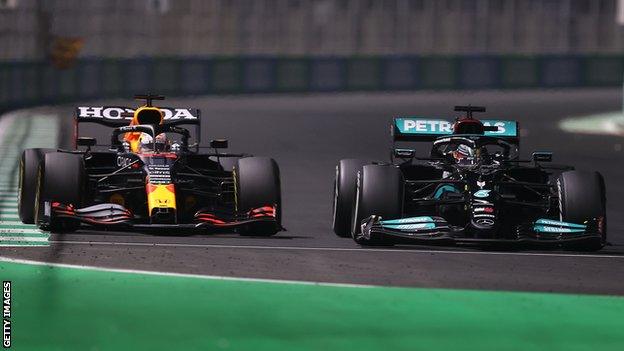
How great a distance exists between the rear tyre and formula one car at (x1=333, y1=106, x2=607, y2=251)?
2671 millimetres

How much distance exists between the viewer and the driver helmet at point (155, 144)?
19188 mm

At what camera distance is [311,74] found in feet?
232

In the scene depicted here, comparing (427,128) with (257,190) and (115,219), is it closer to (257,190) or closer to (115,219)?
(257,190)

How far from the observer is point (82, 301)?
1300cm

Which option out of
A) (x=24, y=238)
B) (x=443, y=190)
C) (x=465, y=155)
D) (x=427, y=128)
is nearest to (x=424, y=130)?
(x=427, y=128)

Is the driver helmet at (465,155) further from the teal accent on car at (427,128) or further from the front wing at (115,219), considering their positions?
the front wing at (115,219)

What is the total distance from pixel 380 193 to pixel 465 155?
1759mm

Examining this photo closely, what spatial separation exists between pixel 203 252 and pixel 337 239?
2397mm

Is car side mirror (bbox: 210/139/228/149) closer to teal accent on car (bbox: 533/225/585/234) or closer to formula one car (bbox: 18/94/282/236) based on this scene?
formula one car (bbox: 18/94/282/236)

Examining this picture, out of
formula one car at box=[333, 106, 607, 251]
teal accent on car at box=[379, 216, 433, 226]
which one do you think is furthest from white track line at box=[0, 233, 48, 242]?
teal accent on car at box=[379, 216, 433, 226]

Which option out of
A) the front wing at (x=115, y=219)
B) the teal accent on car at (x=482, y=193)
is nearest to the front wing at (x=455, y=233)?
the teal accent on car at (x=482, y=193)

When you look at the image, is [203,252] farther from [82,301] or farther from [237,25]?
[237,25]

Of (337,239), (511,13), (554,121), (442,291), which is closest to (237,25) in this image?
(511,13)

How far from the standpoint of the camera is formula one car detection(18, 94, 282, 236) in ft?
58.2
